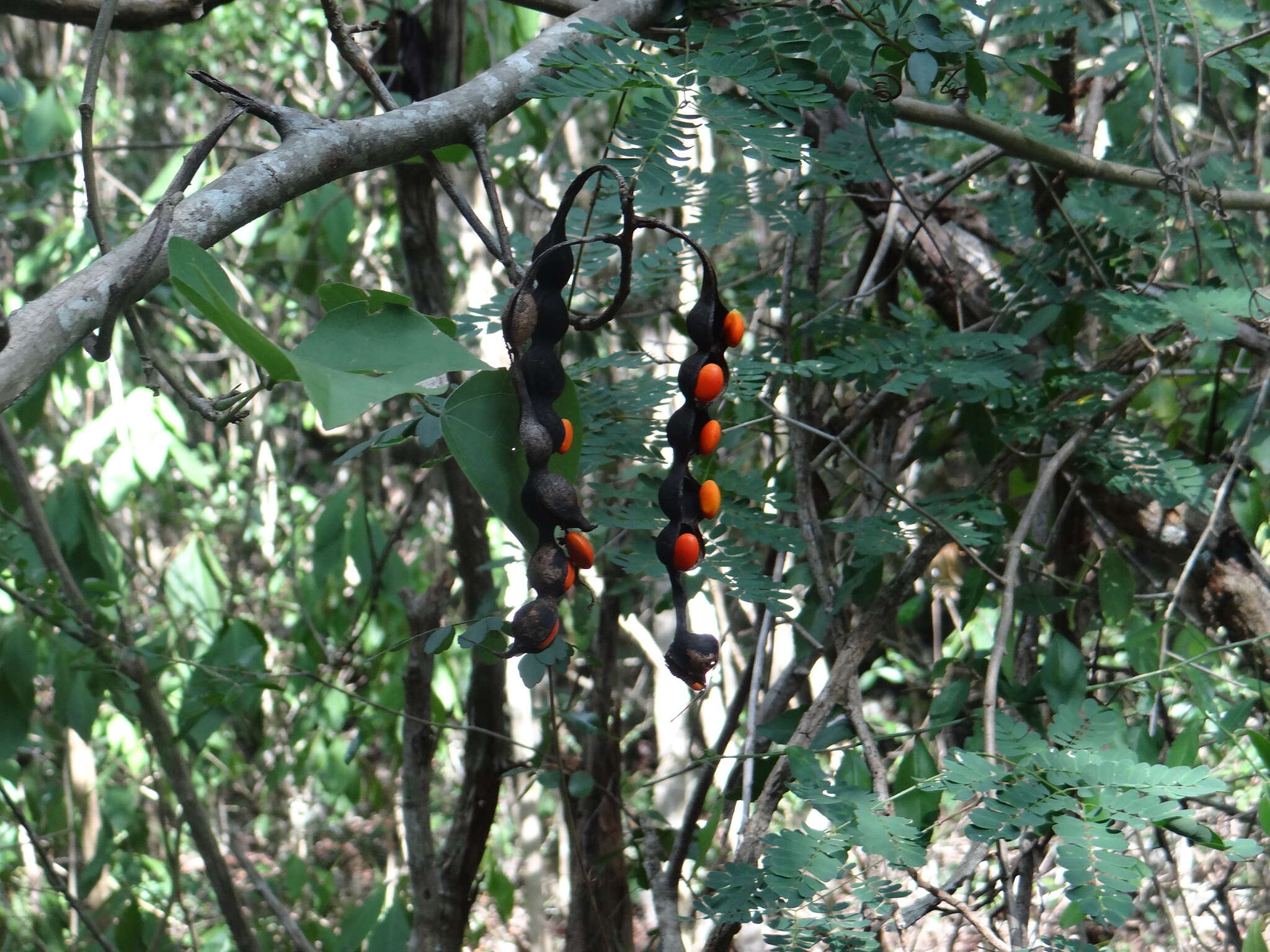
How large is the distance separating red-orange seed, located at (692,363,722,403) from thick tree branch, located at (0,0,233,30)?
1.75 ft

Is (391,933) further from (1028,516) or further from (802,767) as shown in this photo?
(1028,516)

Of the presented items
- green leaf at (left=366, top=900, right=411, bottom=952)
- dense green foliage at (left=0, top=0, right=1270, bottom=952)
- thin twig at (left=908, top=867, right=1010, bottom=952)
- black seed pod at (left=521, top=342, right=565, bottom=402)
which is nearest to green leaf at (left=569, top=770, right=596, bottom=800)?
dense green foliage at (left=0, top=0, right=1270, bottom=952)

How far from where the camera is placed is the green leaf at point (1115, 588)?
1156mm

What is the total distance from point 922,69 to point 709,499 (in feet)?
1.49

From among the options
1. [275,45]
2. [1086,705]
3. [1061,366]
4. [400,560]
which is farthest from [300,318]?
[1086,705]

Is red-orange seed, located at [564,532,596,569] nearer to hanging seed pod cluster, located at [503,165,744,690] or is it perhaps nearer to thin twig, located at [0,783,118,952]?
hanging seed pod cluster, located at [503,165,744,690]

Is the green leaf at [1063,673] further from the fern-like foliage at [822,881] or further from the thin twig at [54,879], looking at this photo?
the thin twig at [54,879]

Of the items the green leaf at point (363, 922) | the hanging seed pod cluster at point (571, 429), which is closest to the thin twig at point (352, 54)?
the hanging seed pod cluster at point (571, 429)

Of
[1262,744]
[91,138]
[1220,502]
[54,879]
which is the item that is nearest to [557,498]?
[91,138]

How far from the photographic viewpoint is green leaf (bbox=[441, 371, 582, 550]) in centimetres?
54

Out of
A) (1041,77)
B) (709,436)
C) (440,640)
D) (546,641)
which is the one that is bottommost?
(546,641)

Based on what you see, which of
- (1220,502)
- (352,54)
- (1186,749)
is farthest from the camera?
(1220,502)

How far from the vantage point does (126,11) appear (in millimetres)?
828

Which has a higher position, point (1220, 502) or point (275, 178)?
point (1220, 502)
